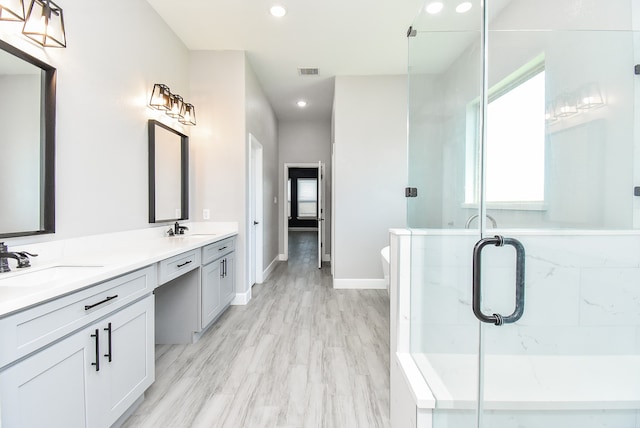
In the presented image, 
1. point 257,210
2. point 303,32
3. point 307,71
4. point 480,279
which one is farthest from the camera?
point 257,210

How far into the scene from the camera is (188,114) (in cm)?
316

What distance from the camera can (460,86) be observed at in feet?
5.70

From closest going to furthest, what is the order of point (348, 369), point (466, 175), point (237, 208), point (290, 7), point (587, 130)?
1. point (587, 130)
2. point (466, 175)
3. point (348, 369)
4. point (290, 7)
5. point (237, 208)

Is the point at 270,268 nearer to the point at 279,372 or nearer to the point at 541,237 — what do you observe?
the point at 279,372

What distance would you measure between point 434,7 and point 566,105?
874 mm

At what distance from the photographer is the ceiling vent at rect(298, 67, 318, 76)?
12.8 feet

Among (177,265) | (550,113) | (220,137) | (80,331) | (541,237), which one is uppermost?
(220,137)

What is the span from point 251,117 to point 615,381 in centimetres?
381

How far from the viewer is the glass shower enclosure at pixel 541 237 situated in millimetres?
1195

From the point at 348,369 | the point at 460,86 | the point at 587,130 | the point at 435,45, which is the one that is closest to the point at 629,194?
the point at 587,130

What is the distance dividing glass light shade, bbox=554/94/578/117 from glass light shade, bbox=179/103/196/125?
120 inches

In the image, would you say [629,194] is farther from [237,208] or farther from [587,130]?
[237,208]

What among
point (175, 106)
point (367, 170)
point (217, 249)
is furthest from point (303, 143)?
point (217, 249)

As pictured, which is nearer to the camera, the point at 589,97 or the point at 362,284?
the point at 589,97
